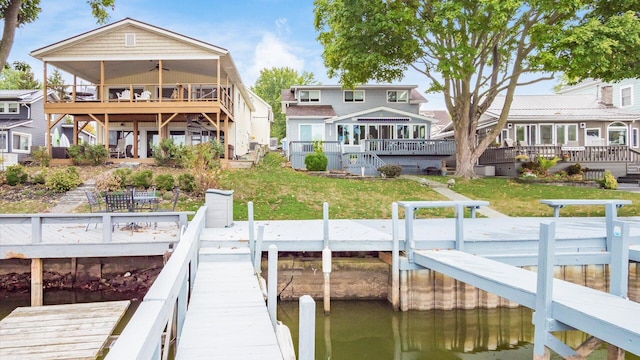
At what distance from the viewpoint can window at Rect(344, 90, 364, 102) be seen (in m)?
31.7

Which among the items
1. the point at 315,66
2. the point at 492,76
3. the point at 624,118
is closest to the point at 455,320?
the point at 492,76

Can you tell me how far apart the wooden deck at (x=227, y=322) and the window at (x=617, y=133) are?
30.6 meters

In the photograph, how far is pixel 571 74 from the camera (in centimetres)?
1762

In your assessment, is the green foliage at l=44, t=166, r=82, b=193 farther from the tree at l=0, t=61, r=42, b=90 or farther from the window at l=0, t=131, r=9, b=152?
the tree at l=0, t=61, r=42, b=90

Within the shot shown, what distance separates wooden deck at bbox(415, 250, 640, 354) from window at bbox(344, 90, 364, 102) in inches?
999

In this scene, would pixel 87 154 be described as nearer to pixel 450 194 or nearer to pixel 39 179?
pixel 39 179

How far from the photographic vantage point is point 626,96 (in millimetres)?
30094

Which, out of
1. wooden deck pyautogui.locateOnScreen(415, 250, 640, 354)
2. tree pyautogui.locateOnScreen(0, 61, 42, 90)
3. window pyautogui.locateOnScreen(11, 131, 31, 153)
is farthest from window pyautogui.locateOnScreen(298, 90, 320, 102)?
tree pyautogui.locateOnScreen(0, 61, 42, 90)

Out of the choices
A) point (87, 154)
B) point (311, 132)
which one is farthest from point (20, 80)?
point (311, 132)

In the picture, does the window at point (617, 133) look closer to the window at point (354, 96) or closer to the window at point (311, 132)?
the window at point (354, 96)

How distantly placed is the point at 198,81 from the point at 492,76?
17.2m

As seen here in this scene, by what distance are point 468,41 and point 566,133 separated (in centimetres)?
1243

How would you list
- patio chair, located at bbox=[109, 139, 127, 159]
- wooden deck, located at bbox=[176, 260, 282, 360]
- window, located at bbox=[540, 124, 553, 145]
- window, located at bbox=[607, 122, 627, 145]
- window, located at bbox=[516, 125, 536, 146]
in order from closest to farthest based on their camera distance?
wooden deck, located at bbox=[176, 260, 282, 360] → patio chair, located at bbox=[109, 139, 127, 159] → window, located at bbox=[607, 122, 627, 145] → window, located at bbox=[540, 124, 553, 145] → window, located at bbox=[516, 125, 536, 146]

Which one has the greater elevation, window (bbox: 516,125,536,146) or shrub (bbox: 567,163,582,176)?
window (bbox: 516,125,536,146)
